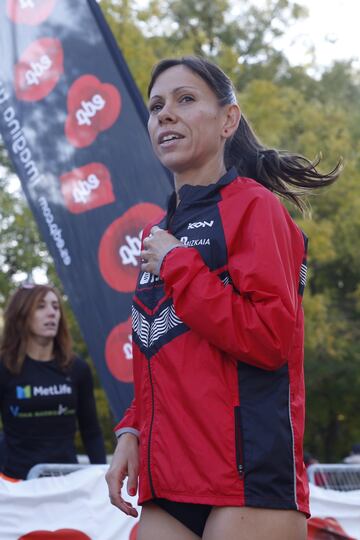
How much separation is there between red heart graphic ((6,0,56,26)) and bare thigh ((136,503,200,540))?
5056 mm

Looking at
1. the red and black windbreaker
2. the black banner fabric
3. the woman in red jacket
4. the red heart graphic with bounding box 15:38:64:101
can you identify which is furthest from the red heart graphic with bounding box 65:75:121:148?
the red and black windbreaker

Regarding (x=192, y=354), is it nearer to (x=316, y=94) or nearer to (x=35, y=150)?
(x=35, y=150)

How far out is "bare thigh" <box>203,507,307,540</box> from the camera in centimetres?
216

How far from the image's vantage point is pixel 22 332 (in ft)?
19.5

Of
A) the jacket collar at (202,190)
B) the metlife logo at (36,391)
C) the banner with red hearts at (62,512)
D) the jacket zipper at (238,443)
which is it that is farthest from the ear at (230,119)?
the metlife logo at (36,391)

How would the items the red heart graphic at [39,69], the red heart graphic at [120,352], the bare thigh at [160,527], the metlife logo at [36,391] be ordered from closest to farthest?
the bare thigh at [160,527]
the metlife logo at [36,391]
the red heart graphic at [120,352]
the red heart graphic at [39,69]

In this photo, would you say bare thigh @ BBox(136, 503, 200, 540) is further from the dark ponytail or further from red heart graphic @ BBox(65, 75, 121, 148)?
red heart graphic @ BBox(65, 75, 121, 148)

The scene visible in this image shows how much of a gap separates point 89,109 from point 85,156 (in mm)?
341

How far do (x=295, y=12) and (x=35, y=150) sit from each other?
17.6 meters

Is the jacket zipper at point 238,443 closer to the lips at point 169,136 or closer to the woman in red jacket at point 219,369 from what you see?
the woman in red jacket at point 219,369

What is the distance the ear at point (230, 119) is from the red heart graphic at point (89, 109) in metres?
3.95

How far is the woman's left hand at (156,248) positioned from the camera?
2.35 metres

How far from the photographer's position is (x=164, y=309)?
2.41 m

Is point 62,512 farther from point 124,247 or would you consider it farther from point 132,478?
point 132,478
